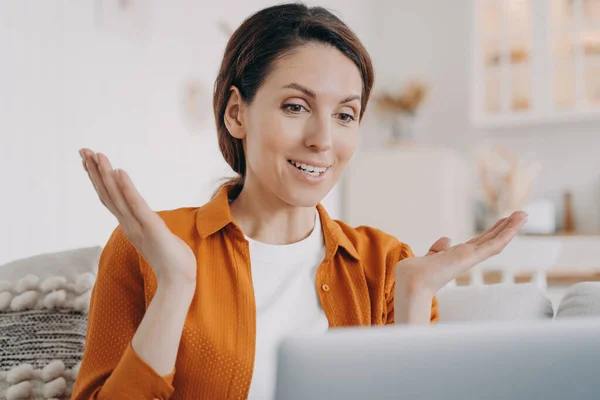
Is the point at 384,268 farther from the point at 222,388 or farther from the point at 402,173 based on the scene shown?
the point at 402,173

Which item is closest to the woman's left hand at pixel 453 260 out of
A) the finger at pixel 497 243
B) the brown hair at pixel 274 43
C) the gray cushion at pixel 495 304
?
the finger at pixel 497 243

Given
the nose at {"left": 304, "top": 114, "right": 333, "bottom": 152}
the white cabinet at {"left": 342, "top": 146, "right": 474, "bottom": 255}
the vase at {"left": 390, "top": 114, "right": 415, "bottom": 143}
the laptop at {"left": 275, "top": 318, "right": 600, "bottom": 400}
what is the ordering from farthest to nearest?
the vase at {"left": 390, "top": 114, "right": 415, "bottom": 143} → the white cabinet at {"left": 342, "top": 146, "right": 474, "bottom": 255} → the nose at {"left": 304, "top": 114, "right": 333, "bottom": 152} → the laptop at {"left": 275, "top": 318, "right": 600, "bottom": 400}

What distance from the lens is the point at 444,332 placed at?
452 mm

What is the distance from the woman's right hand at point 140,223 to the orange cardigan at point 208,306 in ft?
0.42

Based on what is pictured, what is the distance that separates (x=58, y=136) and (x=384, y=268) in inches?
66.5

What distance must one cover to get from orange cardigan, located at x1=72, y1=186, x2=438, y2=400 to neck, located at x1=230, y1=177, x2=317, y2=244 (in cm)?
5

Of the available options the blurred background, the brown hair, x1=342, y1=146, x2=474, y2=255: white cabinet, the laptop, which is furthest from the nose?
x1=342, y1=146, x2=474, y2=255: white cabinet

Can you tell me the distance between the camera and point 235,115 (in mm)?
1257

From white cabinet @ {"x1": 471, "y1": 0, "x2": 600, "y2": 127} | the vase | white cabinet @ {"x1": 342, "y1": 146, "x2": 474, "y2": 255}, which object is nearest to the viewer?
white cabinet @ {"x1": 471, "y1": 0, "x2": 600, "y2": 127}

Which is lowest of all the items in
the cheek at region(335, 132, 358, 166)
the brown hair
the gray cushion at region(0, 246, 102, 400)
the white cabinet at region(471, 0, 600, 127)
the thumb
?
the gray cushion at region(0, 246, 102, 400)

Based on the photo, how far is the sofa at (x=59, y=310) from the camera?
1.18m

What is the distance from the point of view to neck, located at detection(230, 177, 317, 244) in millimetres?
1205

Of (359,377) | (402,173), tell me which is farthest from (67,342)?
(402,173)

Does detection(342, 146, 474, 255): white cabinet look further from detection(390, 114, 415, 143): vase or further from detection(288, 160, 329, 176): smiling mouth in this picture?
detection(288, 160, 329, 176): smiling mouth
